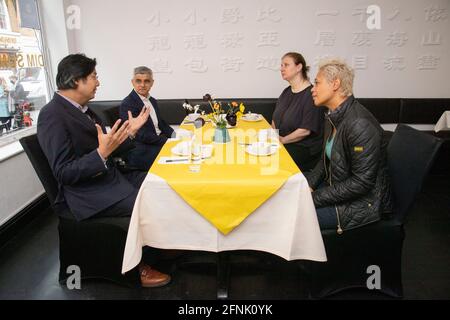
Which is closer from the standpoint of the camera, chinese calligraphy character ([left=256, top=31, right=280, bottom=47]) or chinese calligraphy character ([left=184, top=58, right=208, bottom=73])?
chinese calligraphy character ([left=256, top=31, right=280, bottom=47])

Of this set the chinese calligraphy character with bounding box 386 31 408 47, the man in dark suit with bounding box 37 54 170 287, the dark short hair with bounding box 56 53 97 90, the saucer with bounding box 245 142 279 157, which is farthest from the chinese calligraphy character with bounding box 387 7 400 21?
the dark short hair with bounding box 56 53 97 90

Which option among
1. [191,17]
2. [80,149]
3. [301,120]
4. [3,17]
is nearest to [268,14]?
[191,17]

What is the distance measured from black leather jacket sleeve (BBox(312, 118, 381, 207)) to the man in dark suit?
110cm

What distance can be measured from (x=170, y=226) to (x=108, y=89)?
2.79 meters

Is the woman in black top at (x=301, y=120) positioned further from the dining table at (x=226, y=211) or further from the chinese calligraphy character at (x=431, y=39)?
the chinese calligraphy character at (x=431, y=39)

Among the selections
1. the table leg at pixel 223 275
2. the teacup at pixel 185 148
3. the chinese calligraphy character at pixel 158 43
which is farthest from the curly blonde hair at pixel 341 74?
the chinese calligraphy character at pixel 158 43

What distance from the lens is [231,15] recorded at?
3723 mm

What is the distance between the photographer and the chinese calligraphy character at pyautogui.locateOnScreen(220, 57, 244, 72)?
12.7 feet

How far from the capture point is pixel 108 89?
3969mm

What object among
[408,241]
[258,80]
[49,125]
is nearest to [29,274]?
[49,125]

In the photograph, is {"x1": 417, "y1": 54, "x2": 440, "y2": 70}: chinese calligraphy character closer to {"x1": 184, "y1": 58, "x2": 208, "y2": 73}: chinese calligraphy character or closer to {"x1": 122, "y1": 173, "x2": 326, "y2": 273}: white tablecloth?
{"x1": 184, "y1": 58, "x2": 208, "y2": 73}: chinese calligraphy character

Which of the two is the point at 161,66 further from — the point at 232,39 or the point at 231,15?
the point at 231,15

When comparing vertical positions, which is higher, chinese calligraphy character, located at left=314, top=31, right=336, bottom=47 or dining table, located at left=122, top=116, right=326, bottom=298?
chinese calligraphy character, located at left=314, top=31, right=336, bottom=47
